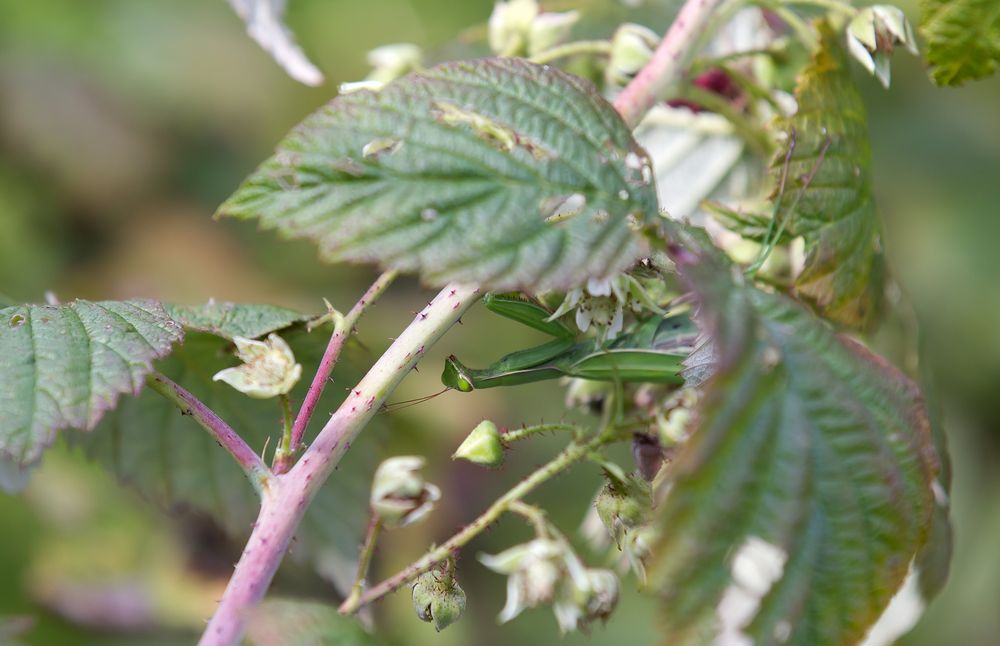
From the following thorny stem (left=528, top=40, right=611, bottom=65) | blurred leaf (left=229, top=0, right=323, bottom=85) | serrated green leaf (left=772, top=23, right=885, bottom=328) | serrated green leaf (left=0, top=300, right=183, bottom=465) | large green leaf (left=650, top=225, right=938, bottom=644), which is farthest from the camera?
blurred leaf (left=229, top=0, right=323, bottom=85)

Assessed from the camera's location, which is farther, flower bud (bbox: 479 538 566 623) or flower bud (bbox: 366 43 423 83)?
flower bud (bbox: 366 43 423 83)

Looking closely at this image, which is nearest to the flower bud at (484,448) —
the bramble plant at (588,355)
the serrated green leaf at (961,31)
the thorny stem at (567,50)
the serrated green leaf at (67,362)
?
the bramble plant at (588,355)

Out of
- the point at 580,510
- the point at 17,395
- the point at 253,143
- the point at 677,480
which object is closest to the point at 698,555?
the point at 677,480

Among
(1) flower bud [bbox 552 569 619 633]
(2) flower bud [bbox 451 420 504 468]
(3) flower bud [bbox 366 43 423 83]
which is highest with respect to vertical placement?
(3) flower bud [bbox 366 43 423 83]

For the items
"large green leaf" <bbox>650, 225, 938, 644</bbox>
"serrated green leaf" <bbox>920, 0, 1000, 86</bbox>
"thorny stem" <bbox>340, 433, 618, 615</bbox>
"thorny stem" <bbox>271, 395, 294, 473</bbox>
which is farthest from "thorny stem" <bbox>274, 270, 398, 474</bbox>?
"serrated green leaf" <bbox>920, 0, 1000, 86</bbox>

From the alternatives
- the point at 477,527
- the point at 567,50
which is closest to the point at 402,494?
the point at 477,527

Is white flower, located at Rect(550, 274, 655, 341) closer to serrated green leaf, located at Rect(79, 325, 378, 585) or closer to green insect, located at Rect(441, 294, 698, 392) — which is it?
green insect, located at Rect(441, 294, 698, 392)
